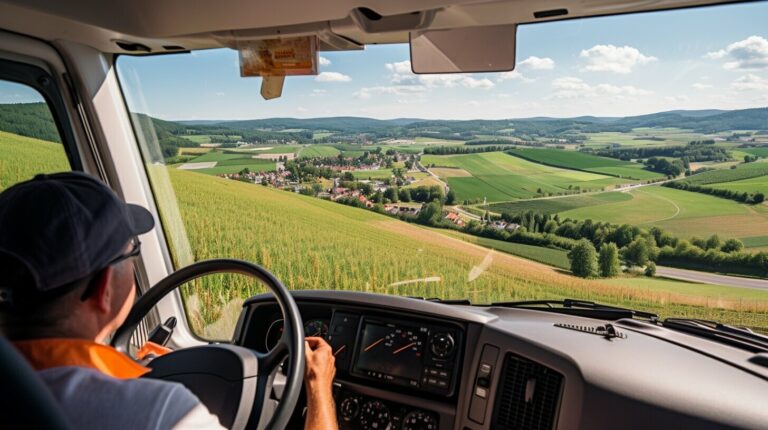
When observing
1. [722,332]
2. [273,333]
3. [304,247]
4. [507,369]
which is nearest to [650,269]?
[722,332]

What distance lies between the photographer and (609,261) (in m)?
2.99

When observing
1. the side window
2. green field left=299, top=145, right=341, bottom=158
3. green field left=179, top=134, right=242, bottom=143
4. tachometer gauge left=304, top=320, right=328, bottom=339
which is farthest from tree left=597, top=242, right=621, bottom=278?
the side window

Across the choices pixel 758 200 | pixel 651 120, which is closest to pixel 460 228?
pixel 651 120

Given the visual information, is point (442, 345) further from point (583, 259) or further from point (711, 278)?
point (711, 278)

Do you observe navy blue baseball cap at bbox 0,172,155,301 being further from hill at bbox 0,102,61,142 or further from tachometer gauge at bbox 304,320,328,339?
hill at bbox 0,102,61,142

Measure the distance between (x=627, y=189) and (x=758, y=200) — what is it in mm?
611

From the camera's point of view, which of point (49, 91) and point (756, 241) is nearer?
point (756, 241)

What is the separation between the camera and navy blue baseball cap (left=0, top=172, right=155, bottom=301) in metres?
1.20

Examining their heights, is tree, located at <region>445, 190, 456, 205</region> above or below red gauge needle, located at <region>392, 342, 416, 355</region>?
above

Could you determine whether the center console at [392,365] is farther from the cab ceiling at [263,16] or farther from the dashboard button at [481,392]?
the cab ceiling at [263,16]

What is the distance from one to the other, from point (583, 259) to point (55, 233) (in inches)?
98.8

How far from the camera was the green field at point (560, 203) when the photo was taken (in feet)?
10.4

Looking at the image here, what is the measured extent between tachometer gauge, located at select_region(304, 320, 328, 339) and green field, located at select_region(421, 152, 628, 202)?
4.08 feet

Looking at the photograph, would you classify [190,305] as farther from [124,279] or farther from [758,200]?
[758,200]
